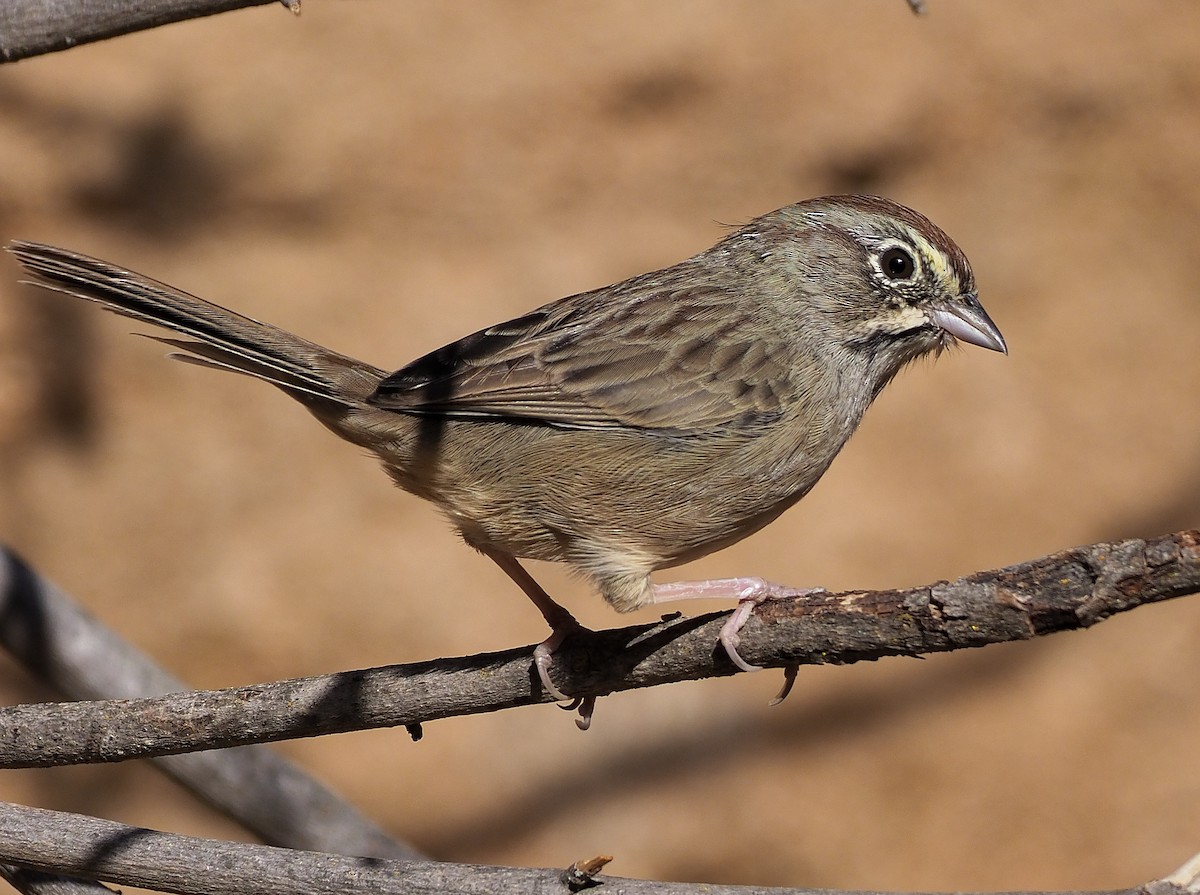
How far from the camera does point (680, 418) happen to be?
383 centimetres

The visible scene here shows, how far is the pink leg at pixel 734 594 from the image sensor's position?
2865 mm

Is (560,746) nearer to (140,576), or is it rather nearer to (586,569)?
(140,576)

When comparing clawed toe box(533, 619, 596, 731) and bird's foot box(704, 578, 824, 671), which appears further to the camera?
→ clawed toe box(533, 619, 596, 731)

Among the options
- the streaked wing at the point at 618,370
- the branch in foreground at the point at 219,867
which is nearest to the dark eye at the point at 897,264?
the streaked wing at the point at 618,370

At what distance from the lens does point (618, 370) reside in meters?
3.97

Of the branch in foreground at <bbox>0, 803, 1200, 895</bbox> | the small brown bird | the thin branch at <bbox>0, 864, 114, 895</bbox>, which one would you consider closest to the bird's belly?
the small brown bird

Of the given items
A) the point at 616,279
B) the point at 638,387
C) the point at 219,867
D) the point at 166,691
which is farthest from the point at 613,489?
the point at 616,279

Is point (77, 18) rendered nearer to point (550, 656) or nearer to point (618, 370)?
point (618, 370)

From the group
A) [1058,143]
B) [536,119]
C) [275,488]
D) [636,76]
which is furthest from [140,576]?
[1058,143]

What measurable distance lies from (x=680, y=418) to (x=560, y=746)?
256 centimetres

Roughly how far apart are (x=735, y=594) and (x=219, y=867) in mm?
1408

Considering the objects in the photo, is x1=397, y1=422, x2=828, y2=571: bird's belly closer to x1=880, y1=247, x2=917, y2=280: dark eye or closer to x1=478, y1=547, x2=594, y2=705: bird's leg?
x1=478, y1=547, x2=594, y2=705: bird's leg

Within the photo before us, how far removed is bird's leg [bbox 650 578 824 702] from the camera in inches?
113

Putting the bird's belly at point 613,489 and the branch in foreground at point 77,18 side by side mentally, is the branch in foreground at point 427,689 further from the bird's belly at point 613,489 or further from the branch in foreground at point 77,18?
the branch in foreground at point 77,18
